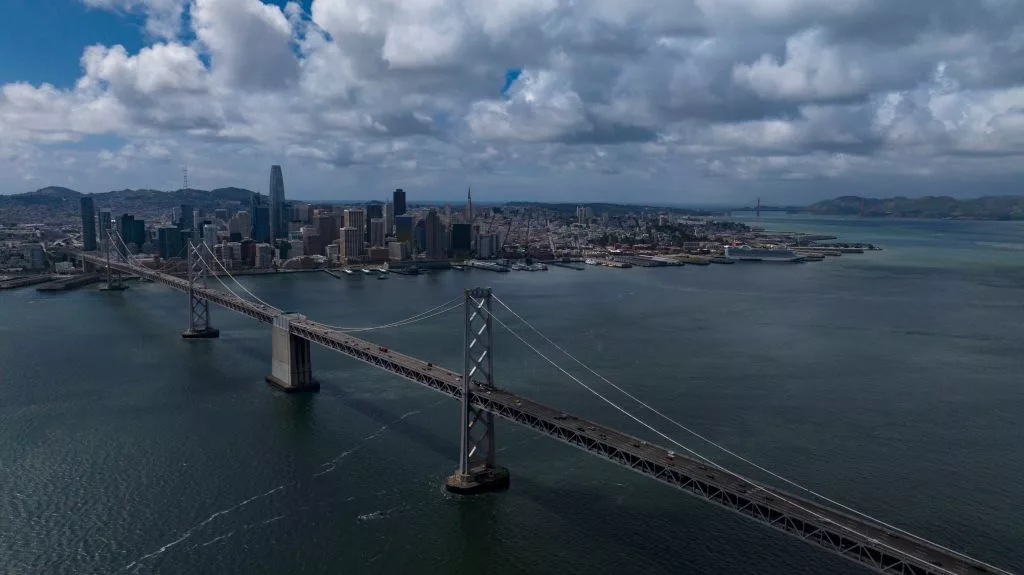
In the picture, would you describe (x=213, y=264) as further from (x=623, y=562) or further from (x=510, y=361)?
(x=623, y=562)

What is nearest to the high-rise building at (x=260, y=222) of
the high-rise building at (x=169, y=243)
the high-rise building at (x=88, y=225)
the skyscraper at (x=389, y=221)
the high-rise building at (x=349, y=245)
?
the skyscraper at (x=389, y=221)

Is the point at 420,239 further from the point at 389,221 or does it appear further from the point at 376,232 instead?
the point at 389,221

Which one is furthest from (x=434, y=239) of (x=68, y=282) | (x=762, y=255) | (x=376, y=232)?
(x=762, y=255)

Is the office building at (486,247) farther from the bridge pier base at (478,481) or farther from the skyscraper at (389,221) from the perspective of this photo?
the bridge pier base at (478,481)

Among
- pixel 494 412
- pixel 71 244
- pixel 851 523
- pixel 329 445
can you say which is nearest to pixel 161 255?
pixel 71 244

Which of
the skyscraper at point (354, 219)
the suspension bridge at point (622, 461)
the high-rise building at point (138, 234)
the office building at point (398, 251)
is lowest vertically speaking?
the suspension bridge at point (622, 461)
